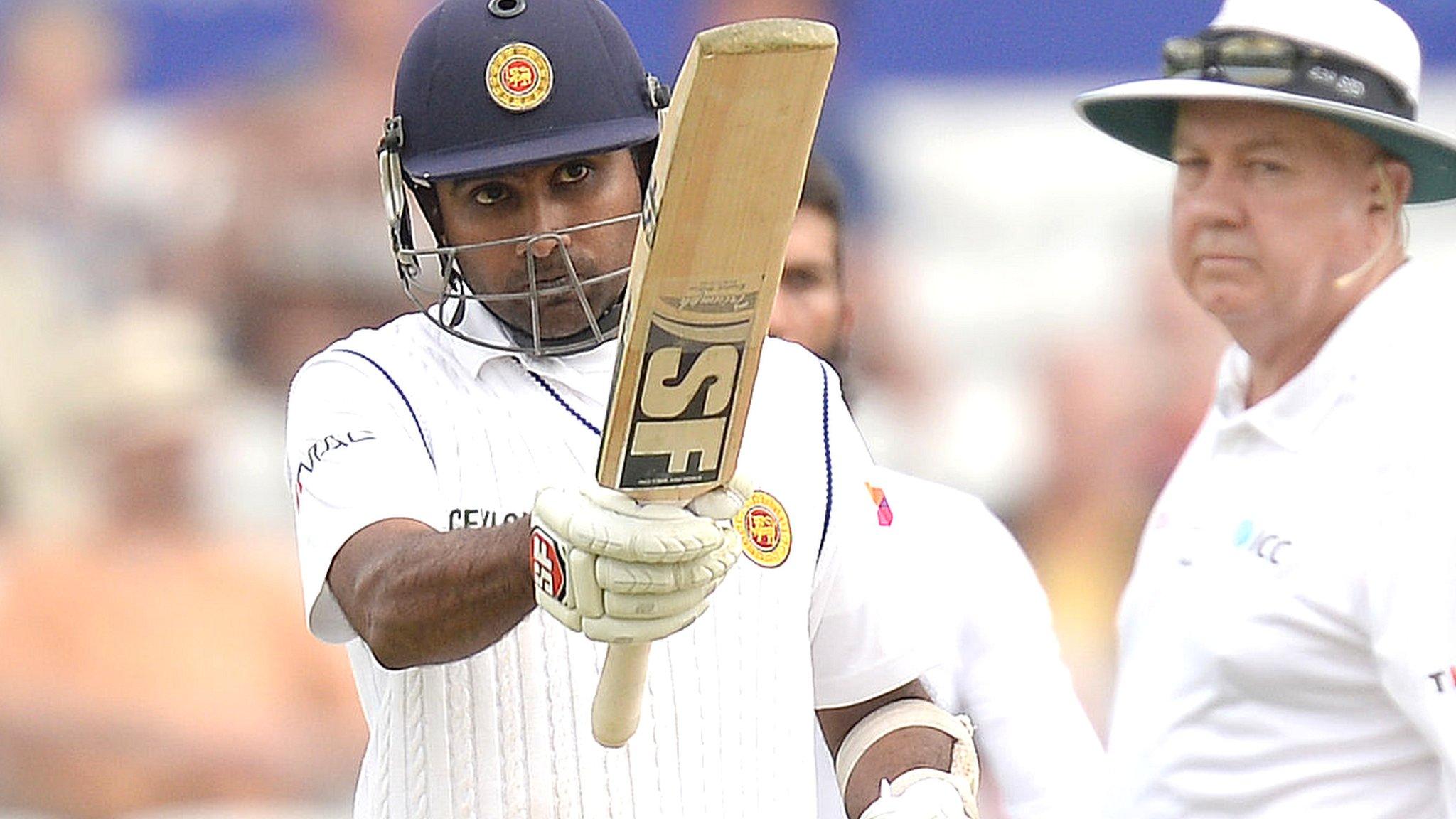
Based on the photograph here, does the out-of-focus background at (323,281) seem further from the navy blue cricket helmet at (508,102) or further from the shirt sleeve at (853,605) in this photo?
the navy blue cricket helmet at (508,102)

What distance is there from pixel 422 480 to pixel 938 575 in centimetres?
110

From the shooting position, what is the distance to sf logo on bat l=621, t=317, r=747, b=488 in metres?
1.76

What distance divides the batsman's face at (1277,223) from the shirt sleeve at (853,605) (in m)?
0.74

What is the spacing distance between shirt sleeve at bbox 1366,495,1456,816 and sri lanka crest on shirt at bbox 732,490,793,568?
0.73 meters

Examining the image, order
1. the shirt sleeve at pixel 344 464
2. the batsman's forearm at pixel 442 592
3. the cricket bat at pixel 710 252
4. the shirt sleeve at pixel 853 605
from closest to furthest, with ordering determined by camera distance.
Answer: the cricket bat at pixel 710 252 → the batsman's forearm at pixel 442 592 → the shirt sleeve at pixel 344 464 → the shirt sleeve at pixel 853 605

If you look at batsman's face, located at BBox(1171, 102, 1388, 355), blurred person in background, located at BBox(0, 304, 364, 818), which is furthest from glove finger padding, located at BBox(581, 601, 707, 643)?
blurred person in background, located at BBox(0, 304, 364, 818)

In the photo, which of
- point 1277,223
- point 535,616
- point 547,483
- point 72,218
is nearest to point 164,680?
point 72,218

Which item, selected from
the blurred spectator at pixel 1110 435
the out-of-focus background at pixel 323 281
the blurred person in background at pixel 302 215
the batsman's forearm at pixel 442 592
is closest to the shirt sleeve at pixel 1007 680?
the batsman's forearm at pixel 442 592

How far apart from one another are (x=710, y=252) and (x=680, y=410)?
128mm

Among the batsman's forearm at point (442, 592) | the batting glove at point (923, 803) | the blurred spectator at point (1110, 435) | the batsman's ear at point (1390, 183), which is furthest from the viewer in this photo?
the blurred spectator at point (1110, 435)

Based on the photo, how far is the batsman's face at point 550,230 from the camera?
7.07ft

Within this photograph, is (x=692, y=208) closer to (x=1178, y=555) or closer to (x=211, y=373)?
(x=1178, y=555)

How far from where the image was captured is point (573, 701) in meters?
2.11

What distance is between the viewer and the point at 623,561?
1.72 meters
